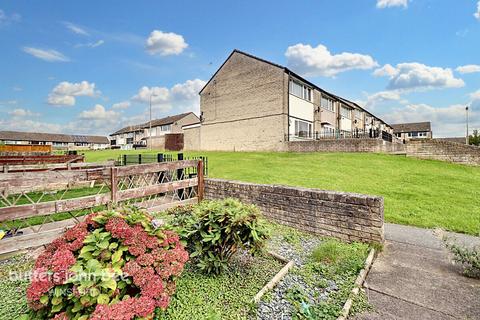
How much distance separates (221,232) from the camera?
3414 mm

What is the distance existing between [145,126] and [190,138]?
1553 inches

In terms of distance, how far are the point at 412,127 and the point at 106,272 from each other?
82.9 m

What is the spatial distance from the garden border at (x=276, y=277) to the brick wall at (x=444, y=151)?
16.9 m

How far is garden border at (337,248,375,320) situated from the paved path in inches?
3.1

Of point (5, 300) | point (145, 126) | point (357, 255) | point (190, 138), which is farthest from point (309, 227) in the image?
point (145, 126)

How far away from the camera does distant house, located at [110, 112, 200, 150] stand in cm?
4491

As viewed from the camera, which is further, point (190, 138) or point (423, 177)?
point (190, 138)

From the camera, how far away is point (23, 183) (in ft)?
14.8

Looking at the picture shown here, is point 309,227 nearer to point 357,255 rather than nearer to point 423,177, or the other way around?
point 357,255

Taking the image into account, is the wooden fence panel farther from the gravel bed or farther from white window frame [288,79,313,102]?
white window frame [288,79,313,102]

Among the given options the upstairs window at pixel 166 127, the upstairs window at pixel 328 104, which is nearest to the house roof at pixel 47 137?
the upstairs window at pixel 166 127

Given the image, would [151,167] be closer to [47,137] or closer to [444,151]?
[444,151]

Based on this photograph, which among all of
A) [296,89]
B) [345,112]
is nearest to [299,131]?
[296,89]

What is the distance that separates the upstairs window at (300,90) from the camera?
24548mm
